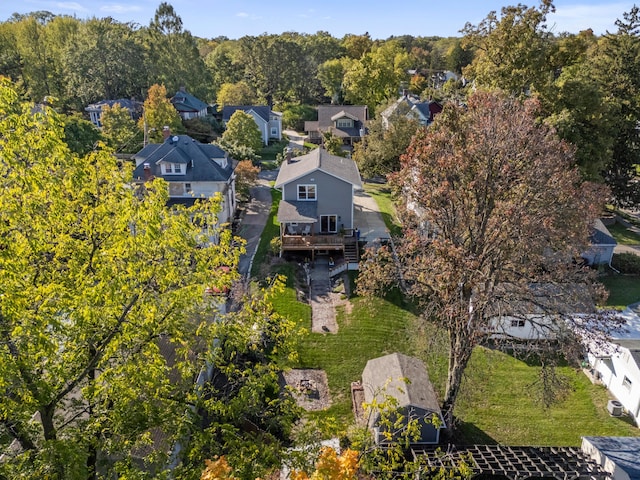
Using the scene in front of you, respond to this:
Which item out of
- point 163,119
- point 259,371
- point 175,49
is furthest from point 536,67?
point 175,49

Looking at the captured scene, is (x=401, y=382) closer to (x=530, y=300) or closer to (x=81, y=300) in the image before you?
(x=530, y=300)

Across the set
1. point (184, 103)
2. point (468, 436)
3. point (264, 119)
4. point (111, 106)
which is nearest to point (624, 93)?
point (468, 436)

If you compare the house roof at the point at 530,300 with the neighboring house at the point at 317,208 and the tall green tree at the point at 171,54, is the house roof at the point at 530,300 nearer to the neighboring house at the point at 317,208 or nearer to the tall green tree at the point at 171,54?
the neighboring house at the point at 317,208

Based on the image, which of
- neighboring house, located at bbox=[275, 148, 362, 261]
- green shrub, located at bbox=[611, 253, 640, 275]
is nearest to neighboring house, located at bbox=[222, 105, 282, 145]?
neighboring house, located at bbox=[275, 148, 362, 261]

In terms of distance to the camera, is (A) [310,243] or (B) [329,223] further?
(B) [329,223]

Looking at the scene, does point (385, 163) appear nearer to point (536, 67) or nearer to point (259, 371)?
point (536, 67)

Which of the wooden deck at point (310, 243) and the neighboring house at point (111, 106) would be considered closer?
the wooden deck at point (310, 243)

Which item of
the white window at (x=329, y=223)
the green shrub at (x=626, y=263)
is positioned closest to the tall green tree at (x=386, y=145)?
the white window at (x=329, y=223)

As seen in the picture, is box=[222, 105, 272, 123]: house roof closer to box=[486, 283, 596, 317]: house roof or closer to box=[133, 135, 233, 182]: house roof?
box=[133, 135, 233, 182]: house roof
